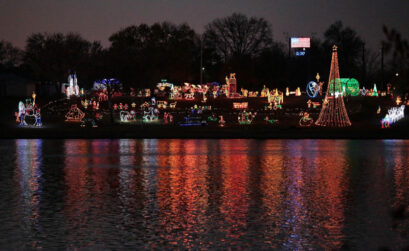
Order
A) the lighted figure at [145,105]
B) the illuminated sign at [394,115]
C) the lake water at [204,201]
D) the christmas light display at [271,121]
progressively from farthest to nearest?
1. the lighted figure at [145,105]
2. the christmas light display at [271,121]
3. the illuminated sign at [394,115]
4. the lake water at [204,201]

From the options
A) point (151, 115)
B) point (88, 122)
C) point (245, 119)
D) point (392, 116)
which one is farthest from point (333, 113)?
point (88, 122)

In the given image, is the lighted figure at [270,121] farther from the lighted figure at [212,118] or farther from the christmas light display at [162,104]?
the christmas light display at [162,104]

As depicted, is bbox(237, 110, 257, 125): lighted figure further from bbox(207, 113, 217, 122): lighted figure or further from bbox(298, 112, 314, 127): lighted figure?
bbox(298, 112, 314, 127): lighted figure

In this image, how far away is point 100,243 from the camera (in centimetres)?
918

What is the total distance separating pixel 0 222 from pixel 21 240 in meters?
1.54

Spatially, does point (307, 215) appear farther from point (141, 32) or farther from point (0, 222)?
point (141, 32)

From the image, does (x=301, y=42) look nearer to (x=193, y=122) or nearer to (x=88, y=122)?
(x=193, y=122)

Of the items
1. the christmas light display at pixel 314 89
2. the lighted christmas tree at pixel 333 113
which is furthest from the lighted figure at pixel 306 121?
the christmas light display at pixel 314 89

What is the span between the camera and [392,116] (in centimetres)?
4769

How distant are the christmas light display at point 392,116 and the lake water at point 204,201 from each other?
2334 centimetres

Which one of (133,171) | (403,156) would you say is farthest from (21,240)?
(403,156)

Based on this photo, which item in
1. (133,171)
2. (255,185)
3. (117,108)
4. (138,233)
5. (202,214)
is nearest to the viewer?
(138,233)

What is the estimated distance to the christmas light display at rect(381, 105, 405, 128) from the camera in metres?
46.2

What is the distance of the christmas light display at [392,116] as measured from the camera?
46.2 metres
